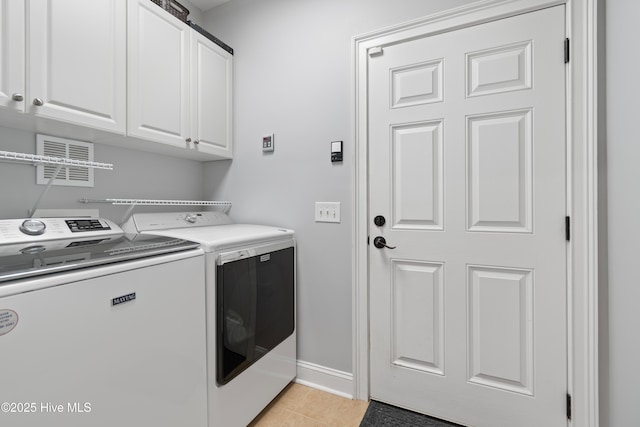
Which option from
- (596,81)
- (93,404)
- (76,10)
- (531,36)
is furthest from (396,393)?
(76,10)

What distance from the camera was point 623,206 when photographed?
1082 mm

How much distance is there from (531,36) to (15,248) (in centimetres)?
229

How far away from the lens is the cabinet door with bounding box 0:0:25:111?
40.9 inches

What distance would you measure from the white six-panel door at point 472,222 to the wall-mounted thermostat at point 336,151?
0.19 metres

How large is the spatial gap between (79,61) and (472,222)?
1954 mm

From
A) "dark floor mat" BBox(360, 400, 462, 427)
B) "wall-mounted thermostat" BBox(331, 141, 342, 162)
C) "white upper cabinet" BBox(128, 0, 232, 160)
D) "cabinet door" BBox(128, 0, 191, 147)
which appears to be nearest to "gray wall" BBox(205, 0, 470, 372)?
"wall-mounted thermostat" BBox(331, 141, 342, 162)

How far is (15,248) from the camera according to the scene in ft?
3.39

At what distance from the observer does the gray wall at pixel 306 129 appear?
Answer: 1.73 m

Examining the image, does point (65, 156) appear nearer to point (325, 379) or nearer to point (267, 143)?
point (267, 143)

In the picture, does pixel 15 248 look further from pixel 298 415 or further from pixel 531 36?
pixel 531 36

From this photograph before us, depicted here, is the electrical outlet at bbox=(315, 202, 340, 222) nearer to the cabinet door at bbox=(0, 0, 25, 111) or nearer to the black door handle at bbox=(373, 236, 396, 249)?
the black door handle at bbox=(373, 236, 396, 249)

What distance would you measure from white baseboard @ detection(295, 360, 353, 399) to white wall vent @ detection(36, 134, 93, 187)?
167 cm

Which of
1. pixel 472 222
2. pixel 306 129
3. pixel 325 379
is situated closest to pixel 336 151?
pixel 306 129

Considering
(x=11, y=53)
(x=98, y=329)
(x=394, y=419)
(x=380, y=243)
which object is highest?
(x=11, y=53)
